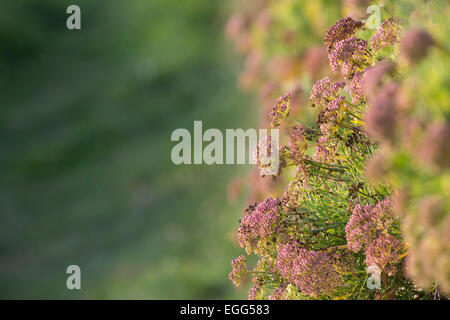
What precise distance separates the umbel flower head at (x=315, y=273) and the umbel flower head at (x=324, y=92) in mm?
531

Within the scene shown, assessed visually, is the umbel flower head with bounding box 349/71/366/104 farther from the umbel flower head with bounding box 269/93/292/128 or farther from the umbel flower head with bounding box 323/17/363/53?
the umbel flower head with bounding box 323/17/363/53

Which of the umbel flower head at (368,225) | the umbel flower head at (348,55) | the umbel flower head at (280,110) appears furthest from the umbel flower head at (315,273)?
the umbel flower head at (348,55)

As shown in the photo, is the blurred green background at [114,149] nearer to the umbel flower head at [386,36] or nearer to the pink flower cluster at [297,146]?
the pink flower cluster at [297,146]

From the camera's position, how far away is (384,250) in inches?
59.6

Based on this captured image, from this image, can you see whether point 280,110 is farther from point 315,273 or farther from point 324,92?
point 315,273

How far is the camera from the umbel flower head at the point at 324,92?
1.85 m

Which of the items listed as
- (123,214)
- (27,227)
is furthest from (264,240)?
(27,227)

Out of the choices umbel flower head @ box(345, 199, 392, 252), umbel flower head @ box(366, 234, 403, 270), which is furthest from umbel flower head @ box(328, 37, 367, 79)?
umbel flower head @ box(366, 234, 403, 270)

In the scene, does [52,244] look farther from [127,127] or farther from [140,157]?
[127,127]

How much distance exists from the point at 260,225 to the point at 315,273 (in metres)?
0.24

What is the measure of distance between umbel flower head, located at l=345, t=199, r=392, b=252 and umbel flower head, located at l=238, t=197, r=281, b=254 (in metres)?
0.25

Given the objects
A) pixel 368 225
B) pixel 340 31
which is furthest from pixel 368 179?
pixel 340 31

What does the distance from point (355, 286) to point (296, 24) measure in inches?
152

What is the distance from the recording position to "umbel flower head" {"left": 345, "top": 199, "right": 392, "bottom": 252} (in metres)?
1.54
